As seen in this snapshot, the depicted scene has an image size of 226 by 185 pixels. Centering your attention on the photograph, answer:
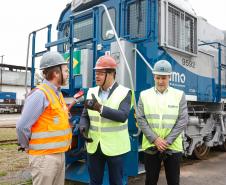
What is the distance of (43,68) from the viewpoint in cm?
279

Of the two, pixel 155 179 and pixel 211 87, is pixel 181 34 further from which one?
pixel 155 179

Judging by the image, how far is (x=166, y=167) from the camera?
3.30m

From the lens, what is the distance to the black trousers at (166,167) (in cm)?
323

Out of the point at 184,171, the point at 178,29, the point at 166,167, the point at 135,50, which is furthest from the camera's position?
the point at 184,171

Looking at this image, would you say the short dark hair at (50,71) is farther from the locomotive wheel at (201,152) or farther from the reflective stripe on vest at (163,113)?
the locomotive wheel at (201,152)

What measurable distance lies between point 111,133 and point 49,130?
0.80 metres

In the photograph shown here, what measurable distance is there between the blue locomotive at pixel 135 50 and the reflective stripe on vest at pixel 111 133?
655 millimetres

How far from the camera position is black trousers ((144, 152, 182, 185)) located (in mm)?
3232

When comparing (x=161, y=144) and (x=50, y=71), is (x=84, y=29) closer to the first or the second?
(x=50, y=71)

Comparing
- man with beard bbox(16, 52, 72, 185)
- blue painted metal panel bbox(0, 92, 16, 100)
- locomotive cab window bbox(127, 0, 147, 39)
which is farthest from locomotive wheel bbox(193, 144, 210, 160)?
blue painted metal panel bbox(0, 92, 16, 100)

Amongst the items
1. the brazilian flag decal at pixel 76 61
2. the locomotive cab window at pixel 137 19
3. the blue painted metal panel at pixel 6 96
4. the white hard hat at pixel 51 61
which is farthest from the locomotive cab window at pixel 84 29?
the blue painted metal panel at pixel 6 96

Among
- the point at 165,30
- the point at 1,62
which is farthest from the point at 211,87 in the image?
the point at 1,62

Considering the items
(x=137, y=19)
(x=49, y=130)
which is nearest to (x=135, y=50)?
(x=137, y=19)

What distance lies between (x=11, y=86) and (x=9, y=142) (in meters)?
39.2
